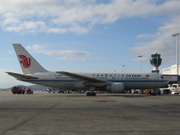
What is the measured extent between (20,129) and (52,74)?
21276 millimetres

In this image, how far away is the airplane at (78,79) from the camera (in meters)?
25.9

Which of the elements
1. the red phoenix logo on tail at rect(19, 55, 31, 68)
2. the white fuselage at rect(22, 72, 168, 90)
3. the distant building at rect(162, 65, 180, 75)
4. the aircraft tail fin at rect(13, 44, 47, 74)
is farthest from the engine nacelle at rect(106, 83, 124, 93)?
the distant building at rect(162, 65, 180, 75)

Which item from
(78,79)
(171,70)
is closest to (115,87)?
(78,79)

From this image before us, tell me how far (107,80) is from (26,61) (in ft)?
39.9

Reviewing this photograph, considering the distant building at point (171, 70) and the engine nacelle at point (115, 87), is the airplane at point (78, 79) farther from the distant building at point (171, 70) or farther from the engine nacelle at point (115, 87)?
the distant building at point (171, 70)

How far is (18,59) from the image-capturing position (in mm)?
26891

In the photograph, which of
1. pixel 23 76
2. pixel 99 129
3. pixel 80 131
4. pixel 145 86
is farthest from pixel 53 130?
pixel 145 86

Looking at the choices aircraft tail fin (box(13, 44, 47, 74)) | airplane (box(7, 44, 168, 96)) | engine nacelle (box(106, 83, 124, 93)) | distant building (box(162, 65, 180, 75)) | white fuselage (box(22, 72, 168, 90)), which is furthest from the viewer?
distant building (box(162, 65, 180, 75))

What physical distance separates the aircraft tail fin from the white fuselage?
1138 millimetres

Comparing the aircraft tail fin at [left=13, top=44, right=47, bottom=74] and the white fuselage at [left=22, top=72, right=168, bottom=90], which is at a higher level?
the aircraft tail fin at [left=13, top=44, right=47, bottom=74]

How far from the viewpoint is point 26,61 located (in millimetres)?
26938

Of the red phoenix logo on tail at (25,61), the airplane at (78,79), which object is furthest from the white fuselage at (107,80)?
the red phoenix logo on tail at (25,61)

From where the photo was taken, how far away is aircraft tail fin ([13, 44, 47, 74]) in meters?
26.8

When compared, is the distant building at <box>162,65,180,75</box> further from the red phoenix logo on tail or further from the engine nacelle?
the red phoenix logo on tail
